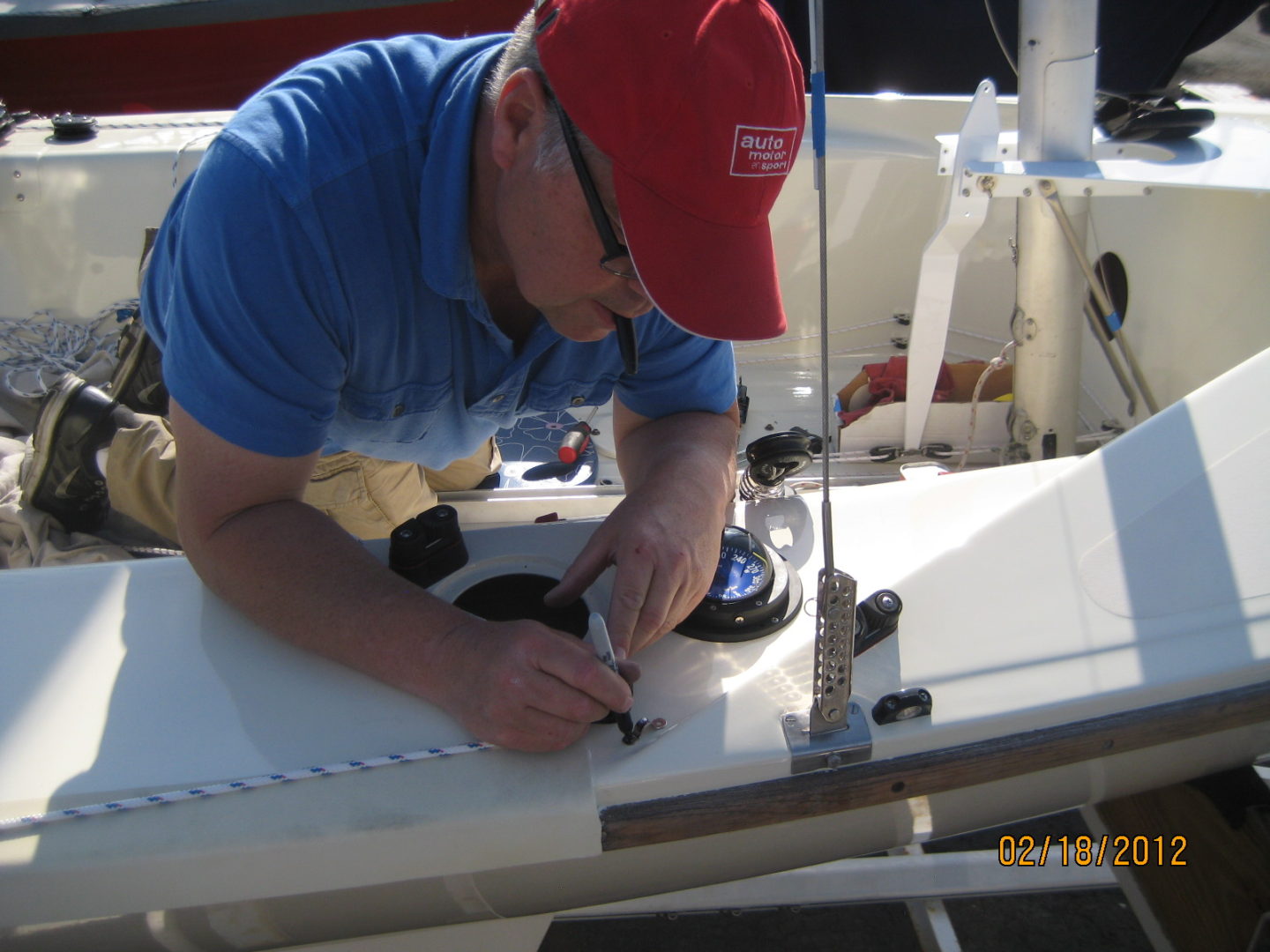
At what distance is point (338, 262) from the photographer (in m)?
0.93

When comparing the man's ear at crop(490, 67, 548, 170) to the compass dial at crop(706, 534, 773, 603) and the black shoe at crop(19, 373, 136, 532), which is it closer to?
the compass dial at crop(706, 534, 773, 603)

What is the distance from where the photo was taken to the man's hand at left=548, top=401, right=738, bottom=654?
36.6 inches

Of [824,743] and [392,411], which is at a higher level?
[392,411]

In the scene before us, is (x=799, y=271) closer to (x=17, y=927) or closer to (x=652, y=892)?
(x=652, y=892)

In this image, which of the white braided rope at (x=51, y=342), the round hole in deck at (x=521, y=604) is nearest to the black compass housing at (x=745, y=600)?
the round hole in deck at (x=521, y=604)

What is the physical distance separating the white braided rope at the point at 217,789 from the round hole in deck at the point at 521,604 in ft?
0.54

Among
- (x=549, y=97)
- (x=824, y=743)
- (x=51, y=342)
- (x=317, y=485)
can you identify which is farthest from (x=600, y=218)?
(x=51, y=342)

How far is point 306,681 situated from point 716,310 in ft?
1.78

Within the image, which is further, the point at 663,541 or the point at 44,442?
the point at 44,442

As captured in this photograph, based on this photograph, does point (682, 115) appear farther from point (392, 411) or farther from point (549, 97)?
point (392, 411)

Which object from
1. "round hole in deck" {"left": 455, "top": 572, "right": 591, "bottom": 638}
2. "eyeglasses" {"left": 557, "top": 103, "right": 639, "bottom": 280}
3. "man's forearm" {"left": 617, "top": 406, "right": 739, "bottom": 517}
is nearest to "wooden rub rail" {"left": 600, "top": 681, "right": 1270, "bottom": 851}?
"round hole in deck" {"left": 455, "top": 572, "right": 591, "bottom": 638}

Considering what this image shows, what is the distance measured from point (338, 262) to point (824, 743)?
2.22ft
